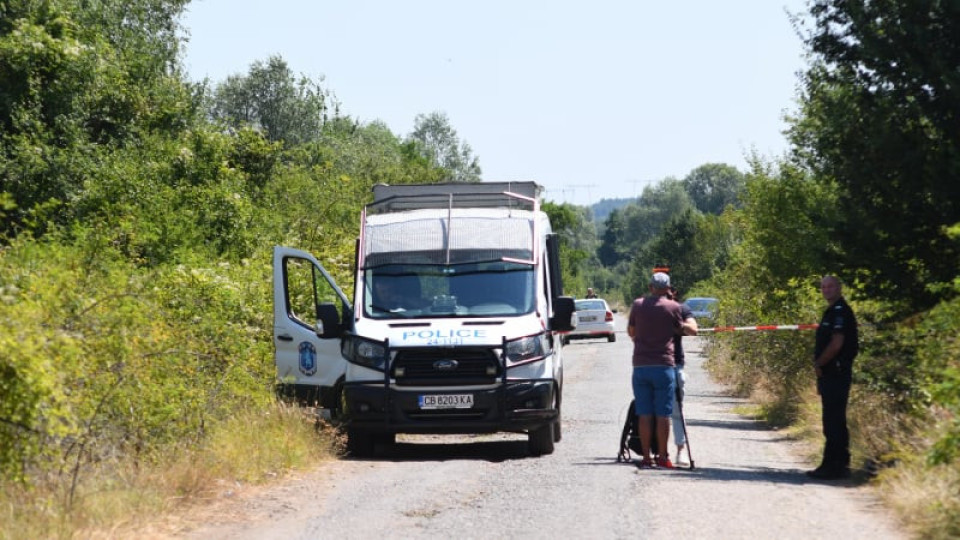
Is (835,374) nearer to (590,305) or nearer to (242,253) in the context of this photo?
(242,253)

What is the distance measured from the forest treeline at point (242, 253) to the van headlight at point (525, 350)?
2.61 m

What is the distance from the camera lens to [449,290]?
51.0 feet

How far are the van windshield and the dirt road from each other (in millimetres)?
1607

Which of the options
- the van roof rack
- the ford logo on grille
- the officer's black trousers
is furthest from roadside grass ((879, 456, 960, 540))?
the van roof rack

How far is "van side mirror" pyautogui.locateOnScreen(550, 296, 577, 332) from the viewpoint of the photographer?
15242 mm

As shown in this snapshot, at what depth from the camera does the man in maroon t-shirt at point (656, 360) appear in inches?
531

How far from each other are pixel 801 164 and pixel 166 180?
527 inches

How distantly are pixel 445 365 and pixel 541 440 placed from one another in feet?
4.45

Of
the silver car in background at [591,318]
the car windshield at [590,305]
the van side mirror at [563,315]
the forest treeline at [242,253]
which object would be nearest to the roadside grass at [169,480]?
the forest treeline at [242,253]

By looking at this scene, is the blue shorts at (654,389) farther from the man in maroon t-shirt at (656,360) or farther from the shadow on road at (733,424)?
the shadow on road at (733,424)

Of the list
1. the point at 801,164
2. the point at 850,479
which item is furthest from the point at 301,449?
the point at 801,164

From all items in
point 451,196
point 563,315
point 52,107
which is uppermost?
point 52,107

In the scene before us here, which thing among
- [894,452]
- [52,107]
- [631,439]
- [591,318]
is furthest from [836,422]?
[591,318]

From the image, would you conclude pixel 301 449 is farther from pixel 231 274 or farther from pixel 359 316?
pixel 231 274
